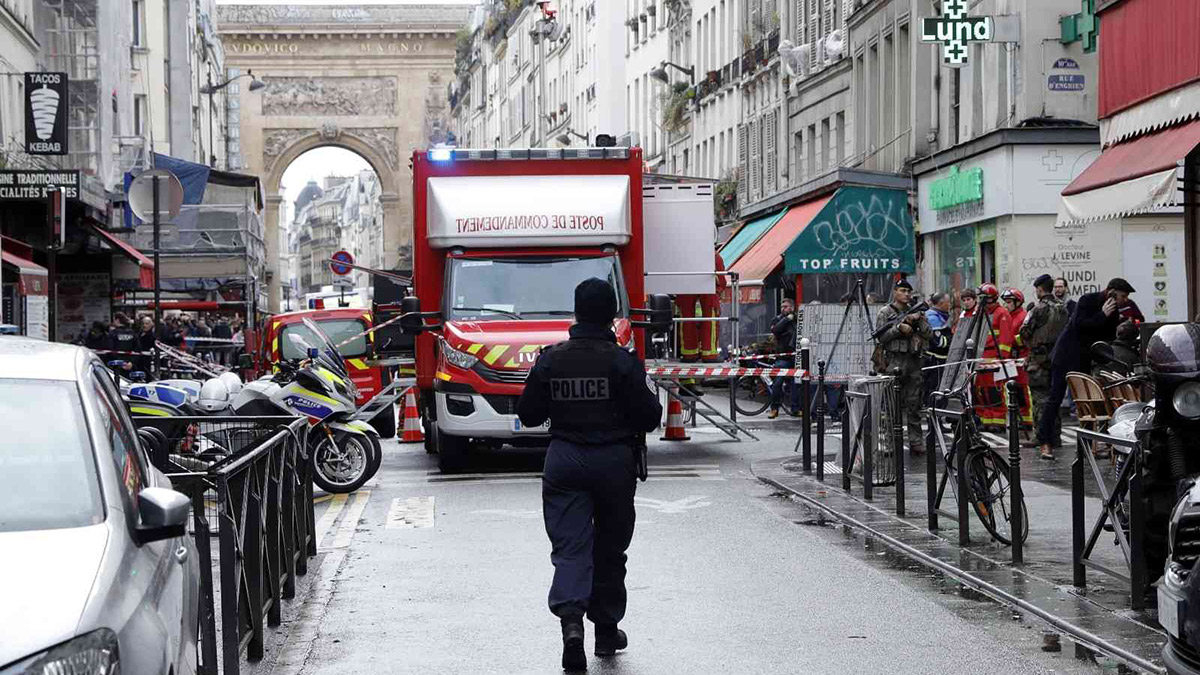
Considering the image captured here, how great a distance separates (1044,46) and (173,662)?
25678 mm

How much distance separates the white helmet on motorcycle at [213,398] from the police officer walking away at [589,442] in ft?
29.5

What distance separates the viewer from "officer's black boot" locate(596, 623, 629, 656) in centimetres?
880

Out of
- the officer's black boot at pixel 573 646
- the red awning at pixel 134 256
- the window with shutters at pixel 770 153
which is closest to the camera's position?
the officer's black boot at pixel 573 646

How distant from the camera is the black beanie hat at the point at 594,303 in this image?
866 cm

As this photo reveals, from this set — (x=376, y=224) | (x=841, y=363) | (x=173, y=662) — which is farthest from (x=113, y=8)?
(x=376, y=224)

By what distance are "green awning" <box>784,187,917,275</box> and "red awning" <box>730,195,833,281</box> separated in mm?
251

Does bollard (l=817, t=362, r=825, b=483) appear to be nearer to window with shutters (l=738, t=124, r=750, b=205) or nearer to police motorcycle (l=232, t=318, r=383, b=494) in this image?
police motorcycle (l=232, t=318, r=383, b=494)

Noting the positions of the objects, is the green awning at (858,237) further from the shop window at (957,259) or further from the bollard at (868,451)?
the bollard at (868,451)

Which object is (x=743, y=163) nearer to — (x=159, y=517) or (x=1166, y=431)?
(x=1166, y=431)

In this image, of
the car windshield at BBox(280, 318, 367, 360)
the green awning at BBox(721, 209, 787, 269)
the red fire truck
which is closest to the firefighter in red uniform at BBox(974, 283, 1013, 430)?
the red fire truck

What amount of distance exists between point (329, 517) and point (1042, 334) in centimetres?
903

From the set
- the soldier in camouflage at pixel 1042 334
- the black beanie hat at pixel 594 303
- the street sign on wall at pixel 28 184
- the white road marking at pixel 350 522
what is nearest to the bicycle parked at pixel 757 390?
the soldier in camouflage at pixel 1042 334

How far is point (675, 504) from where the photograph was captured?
15742 mm

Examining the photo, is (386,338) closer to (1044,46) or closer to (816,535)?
(1044,46)
